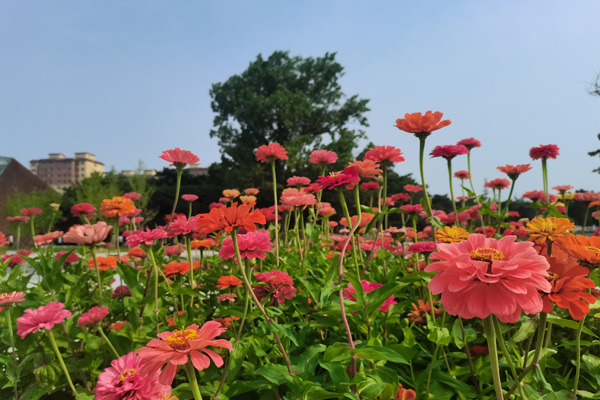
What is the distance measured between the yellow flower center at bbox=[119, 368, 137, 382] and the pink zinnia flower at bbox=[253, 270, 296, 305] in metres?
0.49

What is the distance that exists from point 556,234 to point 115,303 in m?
1.92

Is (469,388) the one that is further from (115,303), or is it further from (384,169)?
(115,303)

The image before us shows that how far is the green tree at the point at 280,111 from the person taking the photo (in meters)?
18.4

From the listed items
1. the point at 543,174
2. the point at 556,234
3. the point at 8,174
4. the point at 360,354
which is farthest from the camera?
the point at 8,174

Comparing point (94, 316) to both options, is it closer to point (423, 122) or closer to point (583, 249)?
point (423, 122)

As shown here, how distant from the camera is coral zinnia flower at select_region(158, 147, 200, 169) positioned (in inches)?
65.0

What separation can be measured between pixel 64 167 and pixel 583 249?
100374mm

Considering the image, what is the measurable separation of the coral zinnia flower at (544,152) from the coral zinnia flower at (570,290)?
1748 millimetres

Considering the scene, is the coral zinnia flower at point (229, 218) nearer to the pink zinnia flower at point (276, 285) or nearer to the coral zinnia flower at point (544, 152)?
the pink zinnia flower at point (276, 285)

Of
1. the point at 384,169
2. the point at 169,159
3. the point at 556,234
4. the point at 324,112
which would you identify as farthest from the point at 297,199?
the point at 324,112

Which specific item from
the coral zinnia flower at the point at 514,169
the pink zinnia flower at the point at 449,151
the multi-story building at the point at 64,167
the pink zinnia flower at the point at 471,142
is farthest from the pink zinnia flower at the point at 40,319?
the multi-story building at the point at 64,167

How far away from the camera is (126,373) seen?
831 mm

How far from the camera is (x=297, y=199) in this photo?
165 cm

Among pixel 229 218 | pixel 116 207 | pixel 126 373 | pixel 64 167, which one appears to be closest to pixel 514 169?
pixel 229 218
